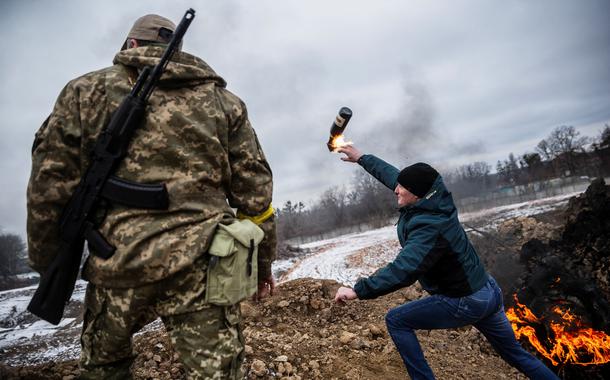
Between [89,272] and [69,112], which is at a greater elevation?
[69,112]

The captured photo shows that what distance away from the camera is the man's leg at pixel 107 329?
5.33 feet

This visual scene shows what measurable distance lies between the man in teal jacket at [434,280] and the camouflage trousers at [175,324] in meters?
1.24

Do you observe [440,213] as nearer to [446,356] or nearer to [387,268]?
[387,268]

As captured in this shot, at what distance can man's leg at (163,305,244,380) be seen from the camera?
161cm

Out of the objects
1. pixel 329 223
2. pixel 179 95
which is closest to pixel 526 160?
pixel 329 223

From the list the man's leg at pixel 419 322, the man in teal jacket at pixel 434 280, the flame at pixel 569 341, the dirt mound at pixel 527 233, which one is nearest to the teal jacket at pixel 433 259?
the man in teal jacket at pixel 434 280

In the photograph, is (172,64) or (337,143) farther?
(337,143)

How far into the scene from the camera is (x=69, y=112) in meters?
1.68

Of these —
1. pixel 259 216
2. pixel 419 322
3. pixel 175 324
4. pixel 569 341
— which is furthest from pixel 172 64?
pixel 569 341

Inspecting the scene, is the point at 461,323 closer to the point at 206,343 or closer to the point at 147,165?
the point at 206,343

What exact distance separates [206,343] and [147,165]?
94cm

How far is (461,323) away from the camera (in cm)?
279

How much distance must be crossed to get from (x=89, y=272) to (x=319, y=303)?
4035 mm

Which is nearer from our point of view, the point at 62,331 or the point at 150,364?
the point at 150,364
